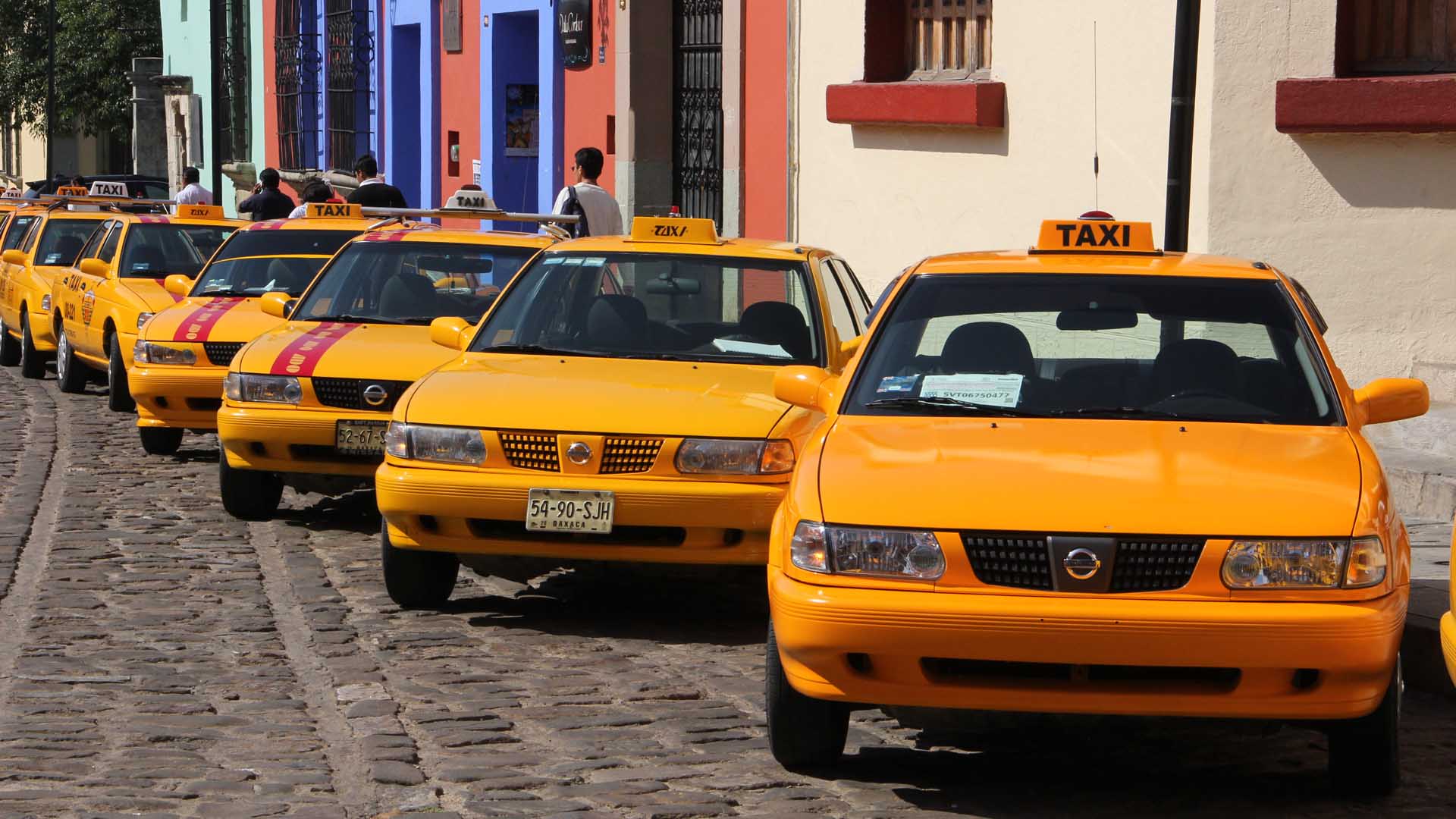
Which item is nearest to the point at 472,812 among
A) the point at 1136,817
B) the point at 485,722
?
the point at 485,722

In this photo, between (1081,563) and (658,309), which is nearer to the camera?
(1081,563)

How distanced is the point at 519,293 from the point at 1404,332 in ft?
18.0

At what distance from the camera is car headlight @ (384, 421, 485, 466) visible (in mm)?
7938

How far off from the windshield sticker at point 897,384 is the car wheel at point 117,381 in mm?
10624

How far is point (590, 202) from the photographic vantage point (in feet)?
51.1

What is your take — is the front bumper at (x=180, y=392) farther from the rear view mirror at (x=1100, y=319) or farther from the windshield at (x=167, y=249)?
the rear view mirror at (x=1100, y=319)

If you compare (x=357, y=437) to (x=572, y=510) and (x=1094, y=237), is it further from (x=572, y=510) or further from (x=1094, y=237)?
(x=1094, y=237)

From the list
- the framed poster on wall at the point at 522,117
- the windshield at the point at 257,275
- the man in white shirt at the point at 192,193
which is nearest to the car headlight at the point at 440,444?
the windshield at the point at 257,275

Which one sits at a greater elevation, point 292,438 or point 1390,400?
point 1390,400

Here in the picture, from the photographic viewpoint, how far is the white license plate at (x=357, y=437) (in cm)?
1022

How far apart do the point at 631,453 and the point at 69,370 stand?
469 inches

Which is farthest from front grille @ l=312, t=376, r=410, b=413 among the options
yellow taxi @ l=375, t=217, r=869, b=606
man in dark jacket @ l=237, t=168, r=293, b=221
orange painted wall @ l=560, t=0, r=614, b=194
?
orange painted wall @ l=560, t=0, r=614, b=194

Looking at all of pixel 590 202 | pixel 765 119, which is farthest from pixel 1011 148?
pixel 765 119

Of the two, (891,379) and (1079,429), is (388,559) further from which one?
(1079,429)
